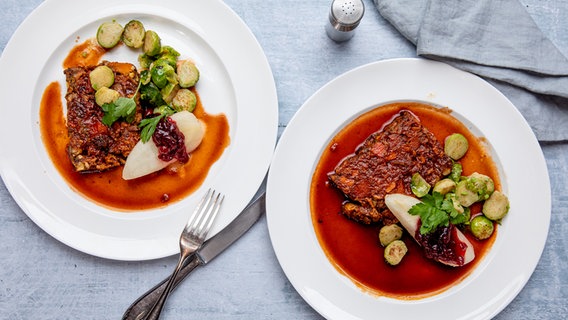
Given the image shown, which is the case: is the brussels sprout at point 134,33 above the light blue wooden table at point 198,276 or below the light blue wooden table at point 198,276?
above

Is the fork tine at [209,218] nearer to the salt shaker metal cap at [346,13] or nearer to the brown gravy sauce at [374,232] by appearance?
the brown gravy sauce at [374,232]

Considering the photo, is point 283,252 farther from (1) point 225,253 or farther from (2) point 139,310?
(2) point 139,310

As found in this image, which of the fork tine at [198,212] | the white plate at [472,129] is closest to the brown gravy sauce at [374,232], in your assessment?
the white plate at [472,129]

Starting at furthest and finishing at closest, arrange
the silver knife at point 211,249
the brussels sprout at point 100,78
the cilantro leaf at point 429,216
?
the silver knife at point 211,249
the brussels sprout at point 100,78
the cilantro leaf at point 429,216

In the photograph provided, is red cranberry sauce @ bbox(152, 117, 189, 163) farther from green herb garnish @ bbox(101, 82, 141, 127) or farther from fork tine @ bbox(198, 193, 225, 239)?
fork tine @ bbox(198, 193, 225, 239)

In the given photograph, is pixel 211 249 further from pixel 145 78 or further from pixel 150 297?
pixel 145 78

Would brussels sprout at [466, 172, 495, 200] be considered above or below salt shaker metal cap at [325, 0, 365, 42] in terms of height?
below

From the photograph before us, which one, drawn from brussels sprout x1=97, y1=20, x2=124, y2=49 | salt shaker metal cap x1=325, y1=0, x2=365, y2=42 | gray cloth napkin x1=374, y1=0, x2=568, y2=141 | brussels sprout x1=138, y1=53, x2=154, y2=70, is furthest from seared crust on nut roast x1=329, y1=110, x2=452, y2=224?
brussels sprout x1=97, y1=20, x2=124, y2=49
